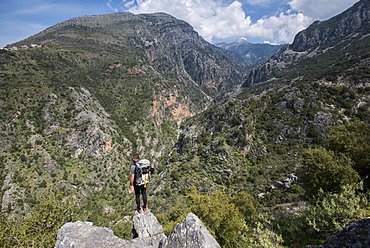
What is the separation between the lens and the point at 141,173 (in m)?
8.57

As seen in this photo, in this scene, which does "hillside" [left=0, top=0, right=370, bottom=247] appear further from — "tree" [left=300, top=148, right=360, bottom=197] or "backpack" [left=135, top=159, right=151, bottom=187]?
"backpack" [left=135, top=159, right=151, bottom=187]

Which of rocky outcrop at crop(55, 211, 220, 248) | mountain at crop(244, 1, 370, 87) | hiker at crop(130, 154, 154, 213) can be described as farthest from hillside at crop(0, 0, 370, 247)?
mountain at crop(244, 1, 370, 87)

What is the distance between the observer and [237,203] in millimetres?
24594

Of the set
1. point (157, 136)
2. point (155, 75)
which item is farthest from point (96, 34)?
point (157, 136)

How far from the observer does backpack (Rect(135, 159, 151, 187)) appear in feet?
28.0

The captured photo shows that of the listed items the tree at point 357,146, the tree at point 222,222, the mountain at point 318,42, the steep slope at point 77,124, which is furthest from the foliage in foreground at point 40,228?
the mountain at point 318,42

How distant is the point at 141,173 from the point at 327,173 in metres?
16.8

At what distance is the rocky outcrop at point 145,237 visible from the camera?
6.18 metres

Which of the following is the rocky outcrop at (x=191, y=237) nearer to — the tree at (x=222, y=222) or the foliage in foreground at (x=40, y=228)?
the tree at (x=222, y=222)

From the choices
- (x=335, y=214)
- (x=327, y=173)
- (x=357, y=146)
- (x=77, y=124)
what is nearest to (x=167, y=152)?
(x=77, y=124)

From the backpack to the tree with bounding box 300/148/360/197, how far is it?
15555 mm

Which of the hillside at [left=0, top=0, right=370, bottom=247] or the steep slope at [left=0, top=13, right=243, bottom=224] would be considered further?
the steep slope at [left=0, top=13, right=243, bottom=224]

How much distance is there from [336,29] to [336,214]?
639 feet

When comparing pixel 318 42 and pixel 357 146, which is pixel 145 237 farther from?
pixel 318 42
